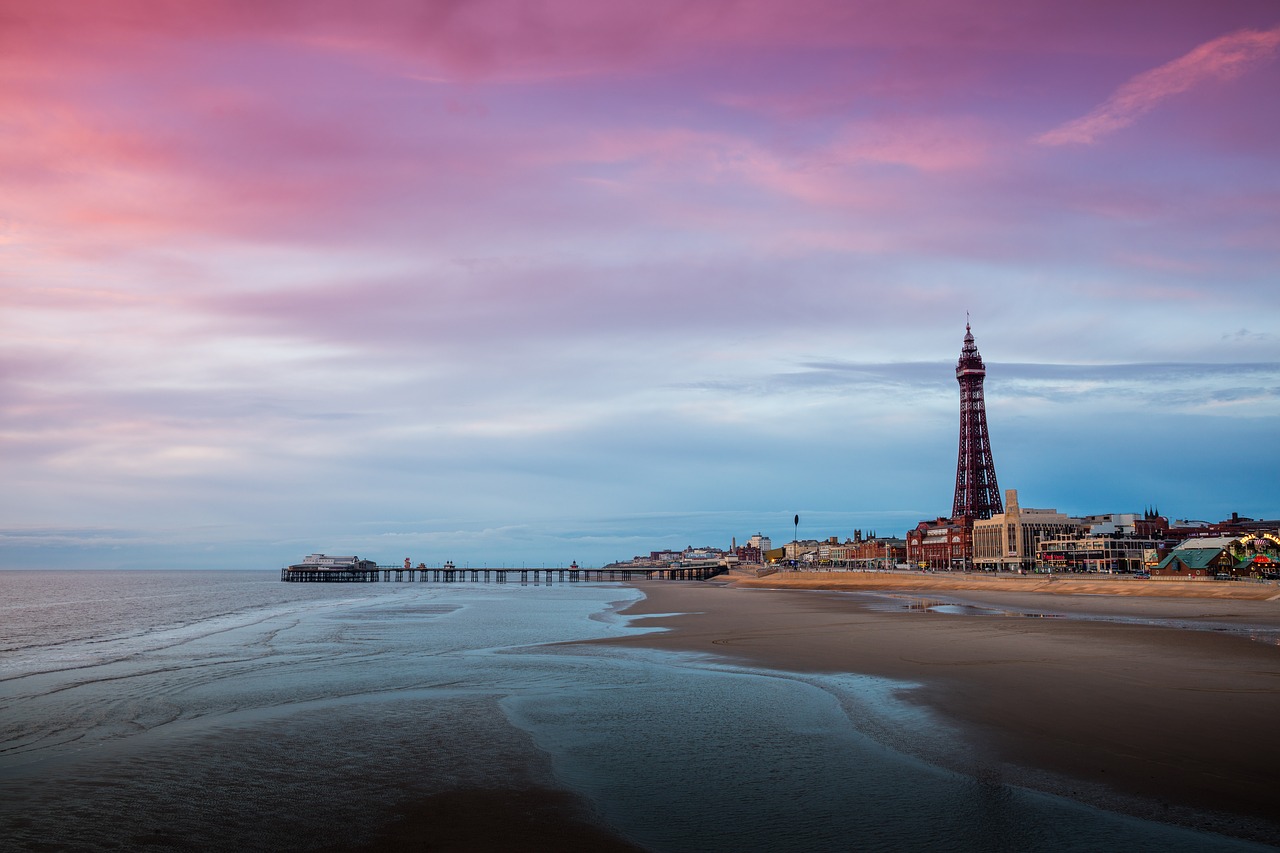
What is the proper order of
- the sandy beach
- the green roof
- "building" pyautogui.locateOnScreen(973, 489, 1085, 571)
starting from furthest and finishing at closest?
"building" pyautogui.locateOnScreen(973, 489, 1085, 571) < the green roof < the sandy beach

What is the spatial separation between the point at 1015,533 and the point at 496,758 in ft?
547

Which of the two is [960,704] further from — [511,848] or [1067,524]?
[1067,524]

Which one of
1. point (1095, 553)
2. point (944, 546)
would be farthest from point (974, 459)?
point (1095, 553)

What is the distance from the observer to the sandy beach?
376 inches

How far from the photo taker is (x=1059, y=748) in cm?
1129

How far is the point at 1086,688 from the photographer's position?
15719 mm

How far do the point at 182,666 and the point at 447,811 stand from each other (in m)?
17.6

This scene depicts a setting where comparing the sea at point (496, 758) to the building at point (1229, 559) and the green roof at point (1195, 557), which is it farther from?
the green roof at point (1195, 557)

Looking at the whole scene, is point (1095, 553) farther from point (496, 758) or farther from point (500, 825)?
point (500, 825)

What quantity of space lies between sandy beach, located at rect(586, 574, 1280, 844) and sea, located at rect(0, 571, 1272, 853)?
72 cm

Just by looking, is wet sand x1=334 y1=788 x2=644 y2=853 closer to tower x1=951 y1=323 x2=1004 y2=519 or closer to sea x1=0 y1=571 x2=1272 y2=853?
sea x1=0 y1=571 x2=1272 y2=853

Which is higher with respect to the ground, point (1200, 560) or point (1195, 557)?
point (1195, 557)

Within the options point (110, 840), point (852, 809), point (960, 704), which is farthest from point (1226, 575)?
point (110, 840)

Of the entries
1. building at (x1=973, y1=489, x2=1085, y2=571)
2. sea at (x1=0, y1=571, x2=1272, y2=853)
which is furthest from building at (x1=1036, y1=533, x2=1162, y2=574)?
sea at (x1=0, y1=571, x2=1272, y2=853)
